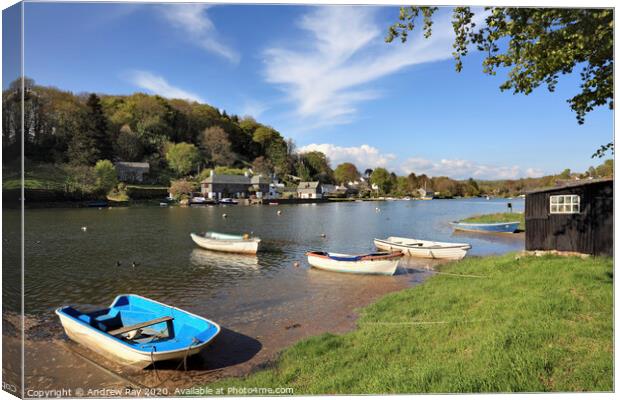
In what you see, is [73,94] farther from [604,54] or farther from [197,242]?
[197,242]

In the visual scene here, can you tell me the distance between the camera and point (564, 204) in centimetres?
1234

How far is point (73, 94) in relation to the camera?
805 cm

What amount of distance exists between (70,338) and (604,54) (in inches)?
477

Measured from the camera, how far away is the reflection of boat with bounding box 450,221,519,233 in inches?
1045

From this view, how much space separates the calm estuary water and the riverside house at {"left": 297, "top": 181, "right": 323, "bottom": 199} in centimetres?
235

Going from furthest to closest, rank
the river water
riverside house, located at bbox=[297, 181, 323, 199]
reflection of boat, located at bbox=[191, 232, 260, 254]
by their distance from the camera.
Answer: reflection of boat, located at bbox=[191, 232, 260, 254]
riverside house, located at bbox=[297, 181, 323, 199]
the river water

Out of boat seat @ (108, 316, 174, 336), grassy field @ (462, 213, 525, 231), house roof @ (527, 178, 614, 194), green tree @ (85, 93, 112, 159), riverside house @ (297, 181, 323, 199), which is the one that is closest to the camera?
boat seat @ (108, 316, 174, 336)

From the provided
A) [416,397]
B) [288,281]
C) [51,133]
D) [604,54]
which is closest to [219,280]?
[288,281]

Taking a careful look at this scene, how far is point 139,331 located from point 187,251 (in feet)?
35.7

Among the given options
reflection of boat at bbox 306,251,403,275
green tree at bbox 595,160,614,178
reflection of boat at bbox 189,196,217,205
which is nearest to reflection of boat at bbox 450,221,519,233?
reflection of boat at bbox 306,251,403,275

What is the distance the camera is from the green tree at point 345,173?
38.8ft

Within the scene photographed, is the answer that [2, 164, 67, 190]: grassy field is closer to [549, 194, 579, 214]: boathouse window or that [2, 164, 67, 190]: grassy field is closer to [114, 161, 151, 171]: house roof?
[114, 161, 151, 171]: house roof

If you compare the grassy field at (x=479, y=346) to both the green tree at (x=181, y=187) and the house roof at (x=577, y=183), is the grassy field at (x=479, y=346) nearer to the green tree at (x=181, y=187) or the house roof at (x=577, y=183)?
the house roof at (x=577, y=183)

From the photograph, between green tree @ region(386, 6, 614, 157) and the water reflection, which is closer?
green tree @ region(386, 6, 614, 157)
